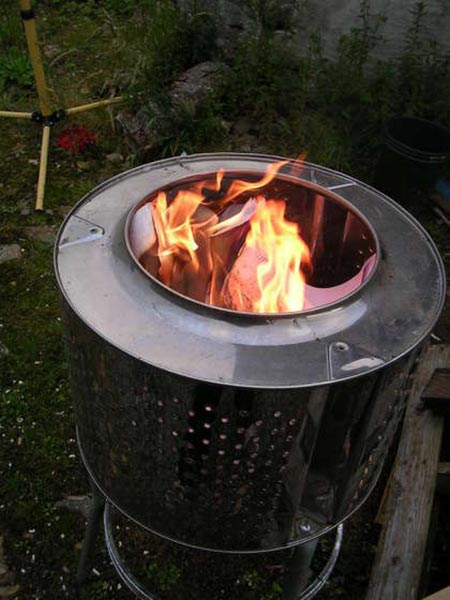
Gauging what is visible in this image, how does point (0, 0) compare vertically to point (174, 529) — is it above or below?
above

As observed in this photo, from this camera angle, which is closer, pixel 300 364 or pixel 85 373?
pixel 300 364

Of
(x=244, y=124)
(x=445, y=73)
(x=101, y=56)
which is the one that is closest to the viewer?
(x=445, y=73)

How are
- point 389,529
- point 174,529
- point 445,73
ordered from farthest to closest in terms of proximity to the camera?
point 445,73 < point 389,529 < point 174,529

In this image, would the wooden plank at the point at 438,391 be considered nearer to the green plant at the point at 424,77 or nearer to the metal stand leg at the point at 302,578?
the metal stand leg at the point at 302,578

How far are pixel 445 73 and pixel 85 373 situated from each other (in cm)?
374

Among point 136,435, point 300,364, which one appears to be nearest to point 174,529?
point 136,435

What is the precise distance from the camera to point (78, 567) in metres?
2.27

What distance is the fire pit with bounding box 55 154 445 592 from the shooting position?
1284mm

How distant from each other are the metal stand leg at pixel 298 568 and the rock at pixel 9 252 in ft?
8.30

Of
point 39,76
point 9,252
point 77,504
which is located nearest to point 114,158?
point 39,76

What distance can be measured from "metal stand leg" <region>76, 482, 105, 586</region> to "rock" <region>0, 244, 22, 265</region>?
1.97 m

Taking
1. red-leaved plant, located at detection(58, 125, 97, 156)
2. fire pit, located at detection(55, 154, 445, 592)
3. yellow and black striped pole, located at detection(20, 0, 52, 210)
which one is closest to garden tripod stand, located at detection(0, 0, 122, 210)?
yellow and black striped pole, located at detection(20, 0, 52, 210)

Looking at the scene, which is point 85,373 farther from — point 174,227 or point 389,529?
point 389,529

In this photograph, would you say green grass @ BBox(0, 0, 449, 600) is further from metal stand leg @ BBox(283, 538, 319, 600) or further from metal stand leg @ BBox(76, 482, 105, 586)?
metal stand leg @ BBox(283, 538, 319, 600)
